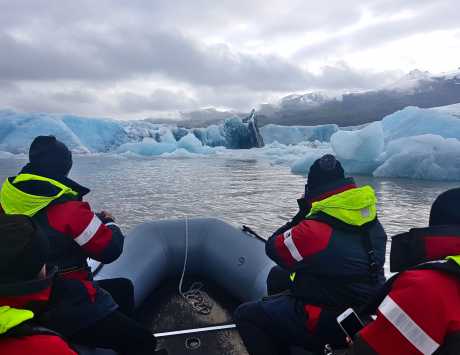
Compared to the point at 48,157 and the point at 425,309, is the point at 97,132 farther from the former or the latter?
the point at 425,309

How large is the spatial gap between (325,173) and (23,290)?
1.18m

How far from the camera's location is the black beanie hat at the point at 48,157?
5.32 feet

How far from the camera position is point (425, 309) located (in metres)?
0.88

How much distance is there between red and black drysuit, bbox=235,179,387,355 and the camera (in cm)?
151

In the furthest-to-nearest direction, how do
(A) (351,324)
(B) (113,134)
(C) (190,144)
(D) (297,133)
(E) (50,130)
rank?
(D) (297,133)
(B) (113,134)
(C) (190,144)
(E) (50,130)
(A) (351,324)

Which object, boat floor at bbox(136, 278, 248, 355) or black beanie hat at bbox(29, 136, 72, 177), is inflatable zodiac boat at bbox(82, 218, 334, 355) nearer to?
boat floor at bbox(136, 278, 248, 355)

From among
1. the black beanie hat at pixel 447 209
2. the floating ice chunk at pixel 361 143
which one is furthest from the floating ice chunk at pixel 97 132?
the black beanie hat at pixel 447 209

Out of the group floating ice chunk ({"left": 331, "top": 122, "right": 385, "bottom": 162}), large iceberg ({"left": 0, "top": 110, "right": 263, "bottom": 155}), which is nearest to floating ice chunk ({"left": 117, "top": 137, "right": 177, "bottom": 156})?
large iceberg ({"left": 0, "top": 110, "right": 263, "bottom": 155})

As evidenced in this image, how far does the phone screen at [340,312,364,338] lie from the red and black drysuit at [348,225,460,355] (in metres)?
0.33

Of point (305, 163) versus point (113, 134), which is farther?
point (113, 134)

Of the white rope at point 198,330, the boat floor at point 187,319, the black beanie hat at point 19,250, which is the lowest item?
the boat floor at point 187,319

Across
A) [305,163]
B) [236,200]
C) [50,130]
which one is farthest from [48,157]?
[50,130]

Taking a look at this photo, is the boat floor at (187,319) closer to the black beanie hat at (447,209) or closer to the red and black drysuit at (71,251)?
the red and black drysuit at (71,251)

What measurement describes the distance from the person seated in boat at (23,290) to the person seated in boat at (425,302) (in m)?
0.73
